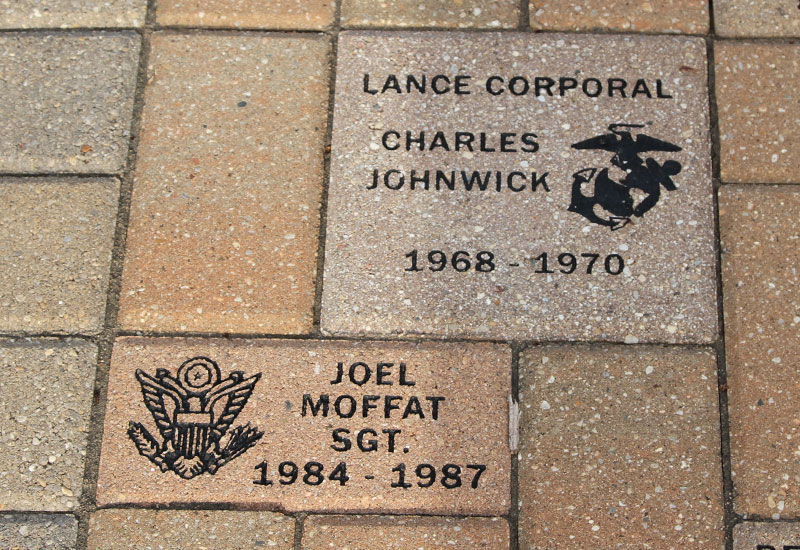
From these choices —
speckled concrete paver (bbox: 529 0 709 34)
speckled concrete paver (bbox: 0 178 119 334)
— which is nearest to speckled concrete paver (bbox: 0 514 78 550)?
speckled concrete paver (bbox: 0 178 119 334)

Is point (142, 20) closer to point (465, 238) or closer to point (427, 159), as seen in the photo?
point (427, 159)

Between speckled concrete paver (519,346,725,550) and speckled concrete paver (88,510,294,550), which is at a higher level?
speckled concrete paver (519,346,725,550)

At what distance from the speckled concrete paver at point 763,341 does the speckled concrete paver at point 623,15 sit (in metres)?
0.48

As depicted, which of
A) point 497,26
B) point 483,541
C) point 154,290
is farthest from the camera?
point 497,26

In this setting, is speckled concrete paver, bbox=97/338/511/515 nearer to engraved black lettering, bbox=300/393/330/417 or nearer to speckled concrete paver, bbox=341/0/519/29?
engraved black lettering, bbox=300/393/330/417

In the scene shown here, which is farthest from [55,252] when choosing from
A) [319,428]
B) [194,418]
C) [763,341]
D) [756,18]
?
[756,18]

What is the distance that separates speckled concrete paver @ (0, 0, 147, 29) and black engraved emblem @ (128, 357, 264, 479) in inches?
38.0

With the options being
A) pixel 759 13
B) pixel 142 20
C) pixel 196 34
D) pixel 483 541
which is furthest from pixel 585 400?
pixel 142 20

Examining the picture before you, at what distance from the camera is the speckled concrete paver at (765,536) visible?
152cm

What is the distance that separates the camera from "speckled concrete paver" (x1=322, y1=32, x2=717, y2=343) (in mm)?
1607

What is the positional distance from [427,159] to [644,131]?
1.84 feet

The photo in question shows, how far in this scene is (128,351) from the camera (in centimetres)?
160

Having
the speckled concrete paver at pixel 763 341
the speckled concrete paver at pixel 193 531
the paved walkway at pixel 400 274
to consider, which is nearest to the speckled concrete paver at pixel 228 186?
the paved walkway at pixel 400 274

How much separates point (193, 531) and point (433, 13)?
4.73 ft
